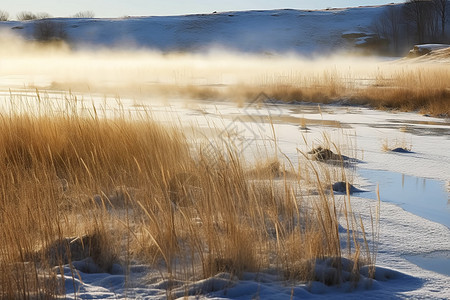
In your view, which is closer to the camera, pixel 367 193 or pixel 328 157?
pixel 367 193

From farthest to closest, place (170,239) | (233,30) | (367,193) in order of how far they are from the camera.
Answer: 1. (233,30)
2. (367,193)
3. (170,239)

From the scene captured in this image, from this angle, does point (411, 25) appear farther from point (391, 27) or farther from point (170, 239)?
point (170, 239)

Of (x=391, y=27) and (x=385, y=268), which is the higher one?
(x=391, y=27)

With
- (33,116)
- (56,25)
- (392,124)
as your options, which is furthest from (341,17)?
(33,116)

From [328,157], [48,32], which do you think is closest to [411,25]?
[48,32]

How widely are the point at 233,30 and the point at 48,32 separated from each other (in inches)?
677

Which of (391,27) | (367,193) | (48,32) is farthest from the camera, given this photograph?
(391,27)

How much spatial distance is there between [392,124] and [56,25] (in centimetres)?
4367

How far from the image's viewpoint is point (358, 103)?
1063cm

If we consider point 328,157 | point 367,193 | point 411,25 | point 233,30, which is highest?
point 233,30

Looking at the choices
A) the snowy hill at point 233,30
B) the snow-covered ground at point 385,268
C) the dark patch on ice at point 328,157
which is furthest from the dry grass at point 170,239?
the snowy hill at point 233,30

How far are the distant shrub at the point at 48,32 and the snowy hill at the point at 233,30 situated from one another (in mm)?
628

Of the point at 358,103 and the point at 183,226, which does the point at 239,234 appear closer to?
the point at 183,226

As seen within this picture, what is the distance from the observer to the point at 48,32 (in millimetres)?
41594
